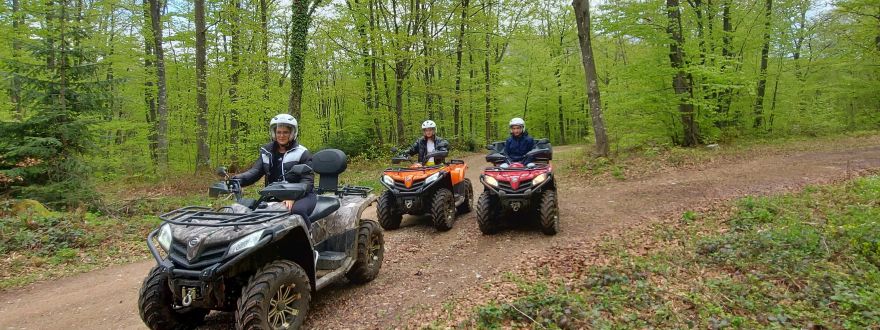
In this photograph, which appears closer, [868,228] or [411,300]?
[411,300]

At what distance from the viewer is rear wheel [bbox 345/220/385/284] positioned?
15.6 feet

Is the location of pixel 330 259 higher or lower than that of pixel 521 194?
lower

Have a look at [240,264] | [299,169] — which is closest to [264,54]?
[299,169]

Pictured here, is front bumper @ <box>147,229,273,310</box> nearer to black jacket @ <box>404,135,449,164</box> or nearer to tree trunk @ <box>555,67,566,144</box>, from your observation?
black jacket @ <box>404,135,449,164</box>

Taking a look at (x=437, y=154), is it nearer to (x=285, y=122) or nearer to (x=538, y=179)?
(x=538, y=179)

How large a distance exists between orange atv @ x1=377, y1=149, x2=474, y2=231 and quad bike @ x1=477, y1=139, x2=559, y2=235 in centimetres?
69

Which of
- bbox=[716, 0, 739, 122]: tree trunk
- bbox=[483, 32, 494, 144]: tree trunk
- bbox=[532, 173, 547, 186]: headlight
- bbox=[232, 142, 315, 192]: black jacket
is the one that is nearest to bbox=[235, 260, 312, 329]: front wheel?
bbox=[232, 142, 315, 192]: black jacket

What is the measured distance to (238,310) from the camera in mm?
3135

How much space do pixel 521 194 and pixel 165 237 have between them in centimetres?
434

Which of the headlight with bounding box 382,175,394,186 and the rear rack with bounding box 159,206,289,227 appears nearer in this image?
the rear rack with bounding box 159,206,289,227

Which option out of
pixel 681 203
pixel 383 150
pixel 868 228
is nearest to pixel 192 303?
pixel 868 228

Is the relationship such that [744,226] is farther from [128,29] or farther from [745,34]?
[128,29]

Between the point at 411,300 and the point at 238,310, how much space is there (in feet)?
5.81

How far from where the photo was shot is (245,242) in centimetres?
314
